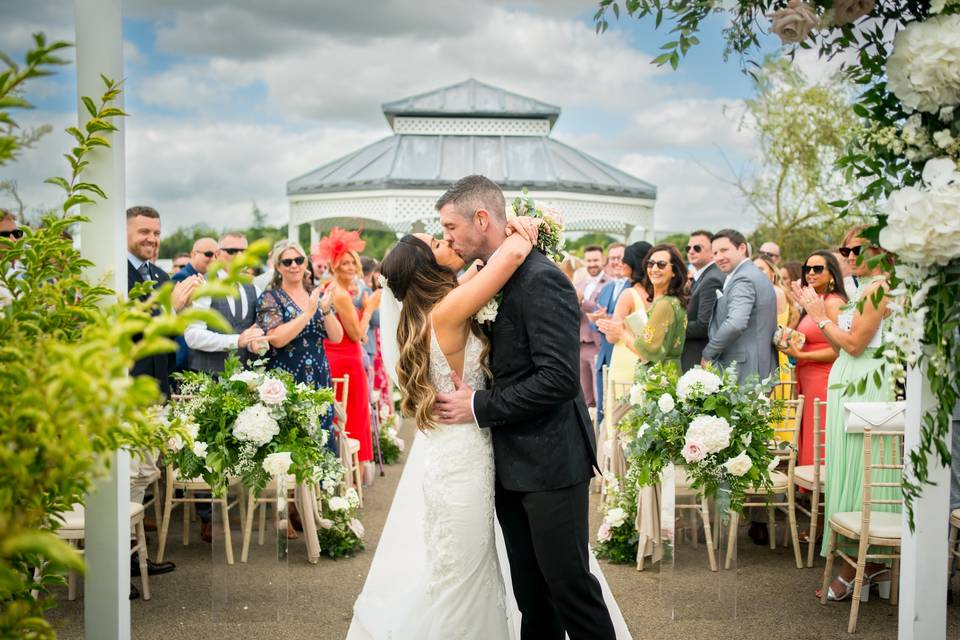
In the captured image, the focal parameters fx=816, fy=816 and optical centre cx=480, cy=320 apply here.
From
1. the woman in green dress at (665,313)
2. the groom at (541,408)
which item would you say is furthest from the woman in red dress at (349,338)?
the groom at (541,408)

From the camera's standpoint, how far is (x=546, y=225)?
11.6ft

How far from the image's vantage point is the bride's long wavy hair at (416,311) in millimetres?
3553

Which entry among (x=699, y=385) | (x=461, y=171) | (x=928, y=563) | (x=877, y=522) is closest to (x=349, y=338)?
(x=699, y=385)

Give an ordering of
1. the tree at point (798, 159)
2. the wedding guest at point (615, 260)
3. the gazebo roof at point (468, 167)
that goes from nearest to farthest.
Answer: the wedding guest at point (615, 260) < the tree at point (798, 159) < the gazebo roof at point (468, 167)

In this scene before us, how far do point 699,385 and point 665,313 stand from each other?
170cm

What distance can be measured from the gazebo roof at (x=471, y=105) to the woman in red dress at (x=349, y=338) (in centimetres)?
1612

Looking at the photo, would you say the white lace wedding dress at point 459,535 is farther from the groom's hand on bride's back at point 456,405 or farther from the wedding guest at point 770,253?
the wedding guest at point 770,253

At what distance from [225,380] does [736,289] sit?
405 cm

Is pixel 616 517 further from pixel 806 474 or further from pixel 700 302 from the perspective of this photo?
pixel 700 302

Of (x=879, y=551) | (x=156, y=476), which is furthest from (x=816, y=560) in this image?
(x=156, y=476)

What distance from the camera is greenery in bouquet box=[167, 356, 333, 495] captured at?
4.85 metres

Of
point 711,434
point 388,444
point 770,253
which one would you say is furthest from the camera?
point 770,253

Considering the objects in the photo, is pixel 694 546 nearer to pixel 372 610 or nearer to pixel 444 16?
pixel 372 610

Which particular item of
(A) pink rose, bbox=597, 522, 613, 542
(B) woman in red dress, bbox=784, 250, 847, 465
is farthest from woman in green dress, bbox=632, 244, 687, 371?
(A) pink rose, bbox=597, 522, 613, 542
